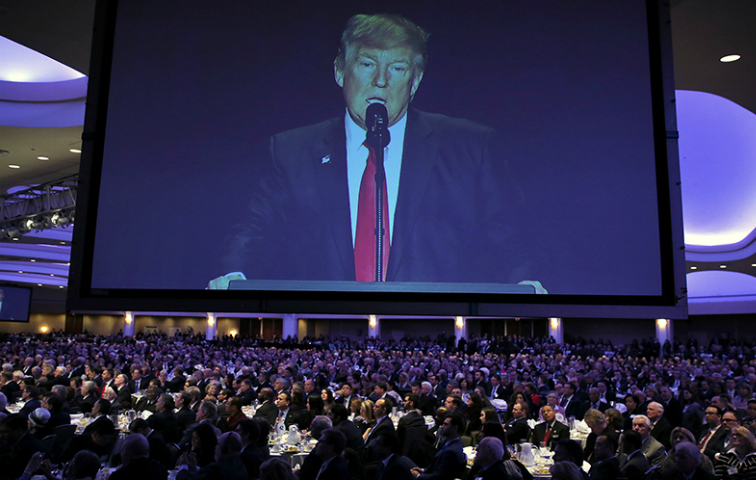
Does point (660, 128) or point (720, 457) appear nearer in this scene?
point (720, 457)

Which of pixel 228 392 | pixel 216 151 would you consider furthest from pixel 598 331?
pixel 216 151

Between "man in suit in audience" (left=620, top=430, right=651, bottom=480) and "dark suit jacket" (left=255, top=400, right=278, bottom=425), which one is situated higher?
"man in suit in audience" (left=620, top=430, right=651, bottom=480)

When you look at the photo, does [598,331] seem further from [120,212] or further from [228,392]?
[120,212]

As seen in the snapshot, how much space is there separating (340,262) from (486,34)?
3032mm

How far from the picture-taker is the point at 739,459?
5812 millimetres

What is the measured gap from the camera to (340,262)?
655 centimetres

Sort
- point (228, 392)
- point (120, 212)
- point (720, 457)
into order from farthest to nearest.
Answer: point (228, 392), point (120, 212), point (720, 457)

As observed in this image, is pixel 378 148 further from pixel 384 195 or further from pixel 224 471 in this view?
pixel 224 471

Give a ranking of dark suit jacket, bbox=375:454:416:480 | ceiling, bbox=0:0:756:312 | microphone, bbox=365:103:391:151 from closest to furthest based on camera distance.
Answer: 1. dark suit jacket, bbox=375:454:416:480
2. microphone, bbox=365:103:391:151
3. ceiling, bbox=0:0:756:312

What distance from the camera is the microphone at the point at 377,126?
22.3 ft

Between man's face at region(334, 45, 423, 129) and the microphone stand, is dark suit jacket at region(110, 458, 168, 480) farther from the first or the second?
man's face at region(334, 45, 423, 129)

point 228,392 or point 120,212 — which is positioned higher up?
point 120,212

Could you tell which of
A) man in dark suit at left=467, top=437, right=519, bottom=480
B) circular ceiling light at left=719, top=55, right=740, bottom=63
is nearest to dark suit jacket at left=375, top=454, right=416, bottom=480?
man in dark suit at left=467, top=437, right=519, bottom=480

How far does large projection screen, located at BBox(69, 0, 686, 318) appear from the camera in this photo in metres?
6.45
